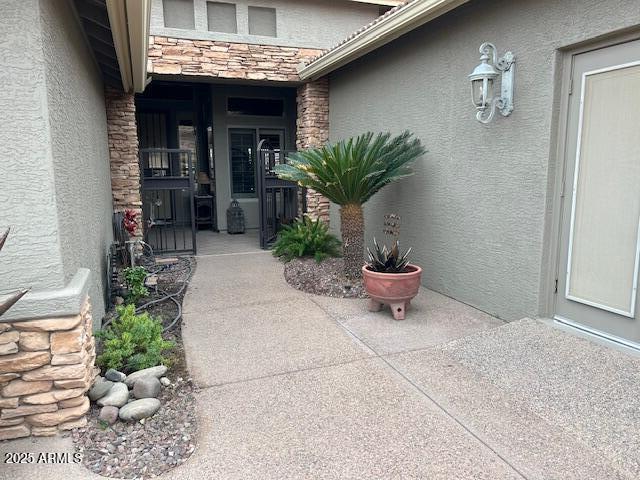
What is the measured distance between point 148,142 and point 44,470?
394 inches

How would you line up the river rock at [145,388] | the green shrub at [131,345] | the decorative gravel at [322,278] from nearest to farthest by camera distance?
1. the river rock at [145,388]
2. the green shrub at [131,345]
3. the decorative gravel at [322,278]

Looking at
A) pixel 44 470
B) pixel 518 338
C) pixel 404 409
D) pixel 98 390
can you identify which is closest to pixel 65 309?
pixel 98 390

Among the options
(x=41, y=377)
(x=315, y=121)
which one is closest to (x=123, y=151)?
(x=315, y=121)

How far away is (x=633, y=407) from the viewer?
274 cm

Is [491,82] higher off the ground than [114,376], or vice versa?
[491,82]

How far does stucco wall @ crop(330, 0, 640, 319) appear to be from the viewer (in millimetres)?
3924

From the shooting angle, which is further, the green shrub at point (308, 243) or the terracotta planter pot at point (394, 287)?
the green shrub at point (308, 243)

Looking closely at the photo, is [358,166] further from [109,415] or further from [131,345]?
[109,415]

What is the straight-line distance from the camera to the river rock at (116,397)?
9.47ft

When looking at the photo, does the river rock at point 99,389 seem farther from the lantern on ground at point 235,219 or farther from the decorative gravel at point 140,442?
the lantern on ground at point 235,219

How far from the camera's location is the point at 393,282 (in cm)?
447

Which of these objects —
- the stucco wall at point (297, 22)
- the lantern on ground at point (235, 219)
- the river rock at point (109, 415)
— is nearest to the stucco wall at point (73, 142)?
the river rock at point (109, 415)

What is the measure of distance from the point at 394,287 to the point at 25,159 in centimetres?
315

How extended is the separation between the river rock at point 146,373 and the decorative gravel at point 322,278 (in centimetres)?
254
